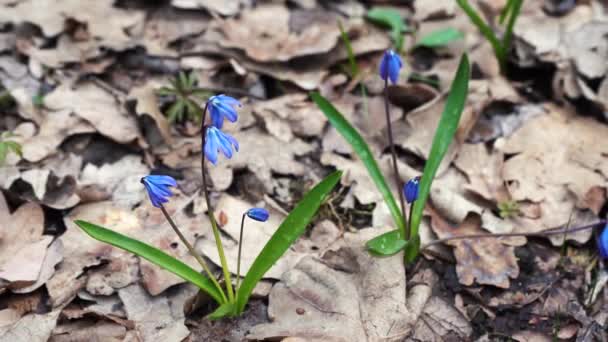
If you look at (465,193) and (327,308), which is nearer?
(327,308)

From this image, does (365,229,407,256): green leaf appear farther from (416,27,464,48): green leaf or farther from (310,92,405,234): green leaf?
(416,27,464,48): green leaf

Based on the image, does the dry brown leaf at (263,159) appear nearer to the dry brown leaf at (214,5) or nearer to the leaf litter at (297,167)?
the leaf litter at (297,167)

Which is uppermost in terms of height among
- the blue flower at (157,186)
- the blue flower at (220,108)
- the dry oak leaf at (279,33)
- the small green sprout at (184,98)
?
the blue flower at (220,108)

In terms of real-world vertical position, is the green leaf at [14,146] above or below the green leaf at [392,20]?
below

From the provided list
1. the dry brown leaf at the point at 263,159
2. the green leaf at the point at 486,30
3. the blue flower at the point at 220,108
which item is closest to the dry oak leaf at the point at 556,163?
the green leaf at the point at 486,30

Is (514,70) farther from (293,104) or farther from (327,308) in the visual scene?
(327,308)

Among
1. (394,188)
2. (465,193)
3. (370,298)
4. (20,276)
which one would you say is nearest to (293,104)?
(394,188)

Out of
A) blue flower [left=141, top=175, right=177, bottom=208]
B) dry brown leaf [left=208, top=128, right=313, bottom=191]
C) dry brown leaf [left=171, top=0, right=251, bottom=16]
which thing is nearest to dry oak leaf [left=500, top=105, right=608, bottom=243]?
dry brown leaf [left=208, top=128, right=313, bottom=191]
